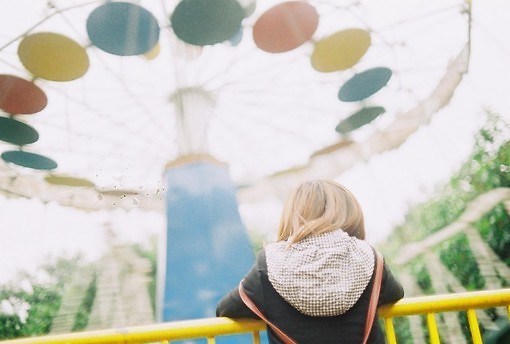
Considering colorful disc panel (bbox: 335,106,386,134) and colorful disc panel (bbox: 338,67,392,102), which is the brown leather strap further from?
colorful disc panel (bbox: 335,106,386,134)

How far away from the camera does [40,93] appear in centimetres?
538

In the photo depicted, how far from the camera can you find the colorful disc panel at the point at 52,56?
4.57m

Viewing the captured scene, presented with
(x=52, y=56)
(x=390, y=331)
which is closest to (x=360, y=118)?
(x=52, y=56)

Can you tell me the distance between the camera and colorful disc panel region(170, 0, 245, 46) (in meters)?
4.12

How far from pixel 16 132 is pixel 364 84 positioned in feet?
14.5

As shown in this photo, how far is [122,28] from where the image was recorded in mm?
4348

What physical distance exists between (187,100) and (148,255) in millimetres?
12642

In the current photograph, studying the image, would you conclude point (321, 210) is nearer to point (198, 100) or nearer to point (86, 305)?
point (198, 100)

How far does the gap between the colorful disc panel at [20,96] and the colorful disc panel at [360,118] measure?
3940 mm

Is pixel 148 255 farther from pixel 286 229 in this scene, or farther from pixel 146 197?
pixel 286 229

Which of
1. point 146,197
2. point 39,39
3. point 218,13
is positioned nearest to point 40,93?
point 39,39

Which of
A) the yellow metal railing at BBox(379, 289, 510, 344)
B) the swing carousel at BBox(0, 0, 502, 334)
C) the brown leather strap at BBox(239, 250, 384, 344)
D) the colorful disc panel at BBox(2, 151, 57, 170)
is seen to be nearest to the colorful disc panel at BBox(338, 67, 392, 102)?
the swing carousel at BBox(0, 0, 502, 334)

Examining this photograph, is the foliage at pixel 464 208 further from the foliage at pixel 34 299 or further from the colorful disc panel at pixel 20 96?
the foliage at pixel 34 299

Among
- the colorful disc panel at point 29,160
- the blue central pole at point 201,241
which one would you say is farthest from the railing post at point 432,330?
the colorful disc panel at point 29,160
